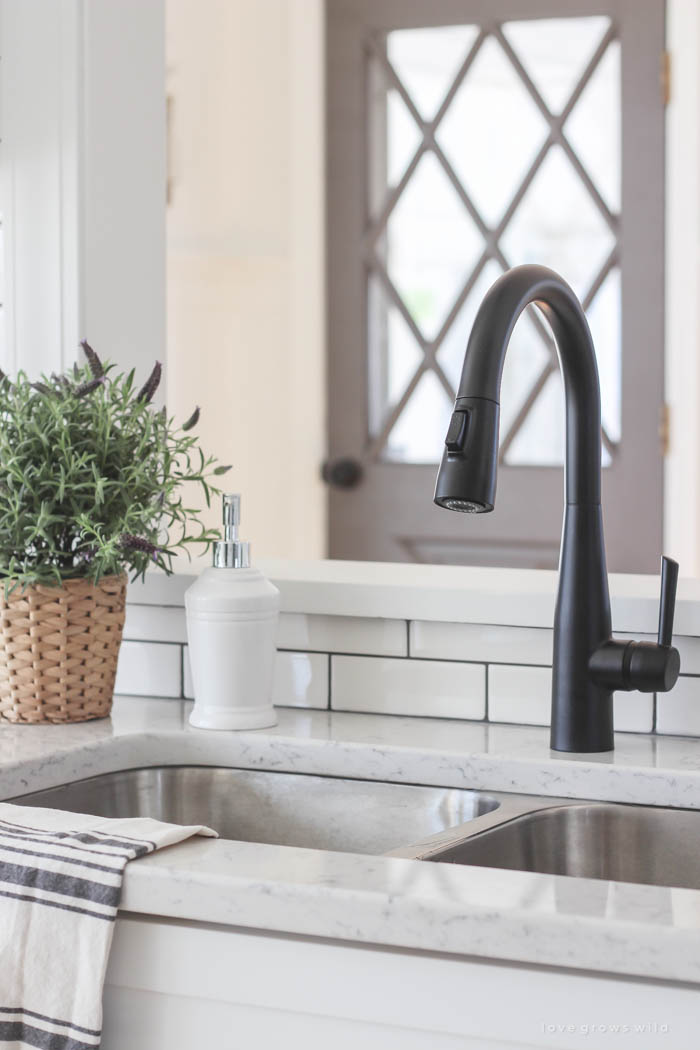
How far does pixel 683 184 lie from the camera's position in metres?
2.57

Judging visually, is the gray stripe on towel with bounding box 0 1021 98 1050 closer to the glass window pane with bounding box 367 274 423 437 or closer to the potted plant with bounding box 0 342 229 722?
the potted plant with bounding box 0 342 229 722

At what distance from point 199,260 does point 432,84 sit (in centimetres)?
62

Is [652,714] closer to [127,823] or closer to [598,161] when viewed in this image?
[127,823]

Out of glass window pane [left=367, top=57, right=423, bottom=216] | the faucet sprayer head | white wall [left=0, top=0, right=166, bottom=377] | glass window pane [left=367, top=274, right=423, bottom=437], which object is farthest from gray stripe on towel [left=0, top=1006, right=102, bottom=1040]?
glass window pane [left=367, top=57, right=423, bottom=216]

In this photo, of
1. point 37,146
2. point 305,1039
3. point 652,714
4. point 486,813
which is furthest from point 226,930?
point 37,146

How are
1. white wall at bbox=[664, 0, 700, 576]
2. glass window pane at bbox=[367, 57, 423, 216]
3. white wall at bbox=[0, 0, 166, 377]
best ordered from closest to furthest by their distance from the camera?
white wall at bbox=[0, 0, 166, 377]
white wall at bbox=[664, 0, 700, 576]
glass window pane at bbox=[367, 57, 423, 216]

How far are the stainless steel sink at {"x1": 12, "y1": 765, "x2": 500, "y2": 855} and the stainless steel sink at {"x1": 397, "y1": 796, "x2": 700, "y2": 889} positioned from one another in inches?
2.1

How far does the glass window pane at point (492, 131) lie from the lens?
2711 millimetres

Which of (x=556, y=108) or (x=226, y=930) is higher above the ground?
(x=556, y=108)

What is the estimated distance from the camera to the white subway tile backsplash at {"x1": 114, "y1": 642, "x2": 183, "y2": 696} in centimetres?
134

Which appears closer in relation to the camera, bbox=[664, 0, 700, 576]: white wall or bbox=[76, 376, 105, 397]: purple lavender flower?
bbox=[76, 376, 105, 397]: purple lavender flower

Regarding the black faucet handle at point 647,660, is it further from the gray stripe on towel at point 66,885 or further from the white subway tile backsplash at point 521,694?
the gray stripe on towel at point 66,885

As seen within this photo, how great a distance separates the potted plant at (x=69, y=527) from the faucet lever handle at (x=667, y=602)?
0.40m

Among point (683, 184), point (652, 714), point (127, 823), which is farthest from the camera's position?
point (683, 184)
